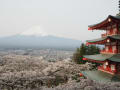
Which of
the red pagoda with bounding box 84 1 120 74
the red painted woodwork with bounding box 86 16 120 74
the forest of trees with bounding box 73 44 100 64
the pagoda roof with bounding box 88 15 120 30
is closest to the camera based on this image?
the red pagoda with bounding box 84 1 120 74

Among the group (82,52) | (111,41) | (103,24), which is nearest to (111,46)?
(111,41)

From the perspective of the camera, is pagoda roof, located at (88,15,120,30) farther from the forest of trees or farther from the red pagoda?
the forest of trees

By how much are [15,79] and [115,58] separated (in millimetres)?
7399

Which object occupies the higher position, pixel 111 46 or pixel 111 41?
pixel 111 41

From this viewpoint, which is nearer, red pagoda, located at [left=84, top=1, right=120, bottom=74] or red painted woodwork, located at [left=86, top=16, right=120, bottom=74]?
red pagoda, located at [left=84, top=1, right=120, bottom=74]

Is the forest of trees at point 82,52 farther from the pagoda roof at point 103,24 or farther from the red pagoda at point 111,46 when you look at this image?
the red pagoda at point 111,46

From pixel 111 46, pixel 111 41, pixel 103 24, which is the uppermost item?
pixel 103 24

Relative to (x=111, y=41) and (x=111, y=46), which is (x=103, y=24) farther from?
(x=111, y=46)

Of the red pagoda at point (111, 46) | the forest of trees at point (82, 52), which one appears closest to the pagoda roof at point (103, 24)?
the red pagoda at point (111, 46)

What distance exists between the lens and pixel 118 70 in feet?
31.6

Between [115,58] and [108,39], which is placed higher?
[108,39]

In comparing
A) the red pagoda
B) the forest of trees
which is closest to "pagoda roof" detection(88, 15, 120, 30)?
the red pagoda

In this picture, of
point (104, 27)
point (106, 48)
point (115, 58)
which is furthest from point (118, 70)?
point (104, 27)

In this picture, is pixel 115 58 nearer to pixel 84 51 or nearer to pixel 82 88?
pixel 82 88
